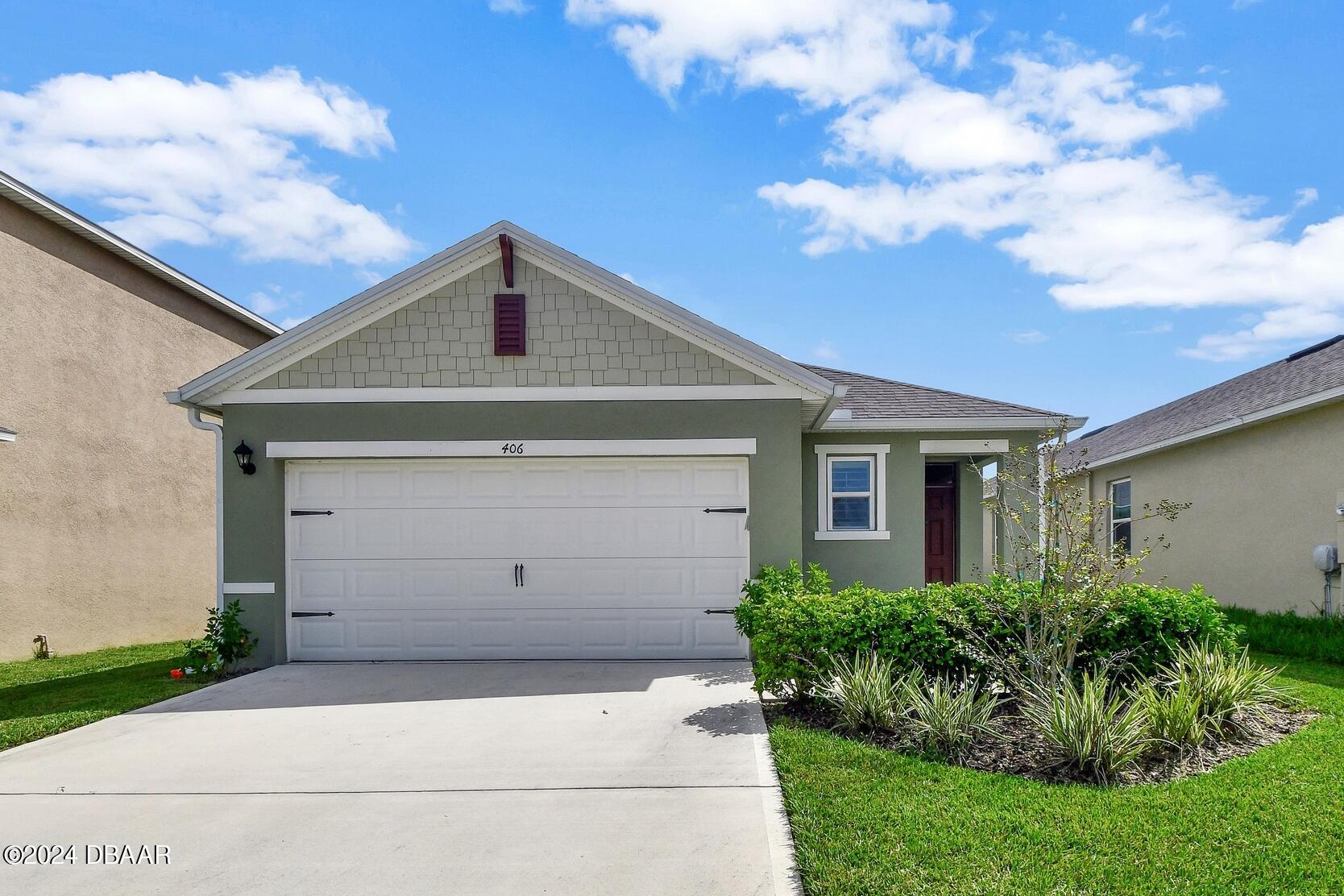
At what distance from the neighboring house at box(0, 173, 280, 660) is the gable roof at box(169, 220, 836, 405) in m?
3.25

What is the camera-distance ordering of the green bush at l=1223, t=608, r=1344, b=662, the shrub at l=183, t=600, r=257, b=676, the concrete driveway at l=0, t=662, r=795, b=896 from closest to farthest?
the concrete driveway at l=0, t=662, r=795, b=896 → the shrub at l=183, t=600, r=257, b=676 → the green bush at l=1223, t=608, r=1344, b=662

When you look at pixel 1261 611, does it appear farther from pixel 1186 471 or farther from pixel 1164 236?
pixel 1164 236

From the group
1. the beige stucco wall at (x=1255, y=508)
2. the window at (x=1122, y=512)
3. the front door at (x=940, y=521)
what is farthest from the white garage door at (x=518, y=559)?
the window at (x=1122, y=512)

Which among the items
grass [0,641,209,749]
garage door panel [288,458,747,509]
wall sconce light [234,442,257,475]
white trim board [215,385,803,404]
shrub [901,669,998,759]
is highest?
white trim board [215,385,803,404]

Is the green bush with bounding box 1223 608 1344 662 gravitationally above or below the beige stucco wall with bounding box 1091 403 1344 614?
below

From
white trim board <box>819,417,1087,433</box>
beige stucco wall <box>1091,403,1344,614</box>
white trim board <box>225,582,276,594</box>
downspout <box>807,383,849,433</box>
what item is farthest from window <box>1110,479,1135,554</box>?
white trim board <box>225,582,276,594</box>

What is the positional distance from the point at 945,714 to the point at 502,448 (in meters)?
5.64

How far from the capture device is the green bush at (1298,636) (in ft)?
30.1

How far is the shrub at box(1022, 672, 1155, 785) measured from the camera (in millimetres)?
4816

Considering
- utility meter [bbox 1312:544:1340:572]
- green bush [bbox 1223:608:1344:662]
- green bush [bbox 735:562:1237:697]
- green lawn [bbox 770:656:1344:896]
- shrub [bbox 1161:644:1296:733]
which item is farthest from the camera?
utility meter [bbox 1312:544:1340:572]

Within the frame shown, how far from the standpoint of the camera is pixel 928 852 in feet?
12.4

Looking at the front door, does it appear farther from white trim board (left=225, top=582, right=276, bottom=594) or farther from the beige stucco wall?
white trim board (left=225, top=582, right=276, bottom=594)

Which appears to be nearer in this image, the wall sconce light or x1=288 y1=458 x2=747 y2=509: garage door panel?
the wall sconce light

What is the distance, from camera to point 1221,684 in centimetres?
569
